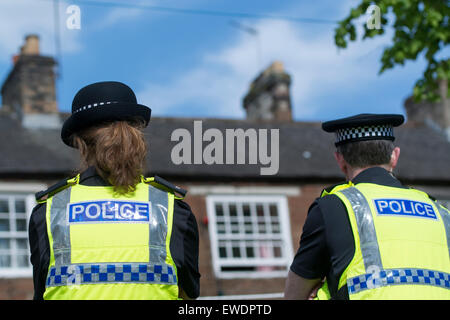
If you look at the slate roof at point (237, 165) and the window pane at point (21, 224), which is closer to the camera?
the window pane at point (21, 224)

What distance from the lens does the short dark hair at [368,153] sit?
3.33 meters

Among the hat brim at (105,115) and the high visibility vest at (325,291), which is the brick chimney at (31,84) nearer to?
the hat brim at (105,115)

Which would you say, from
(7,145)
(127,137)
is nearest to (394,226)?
(127,137)

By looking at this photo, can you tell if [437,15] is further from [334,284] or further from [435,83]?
[334,284]

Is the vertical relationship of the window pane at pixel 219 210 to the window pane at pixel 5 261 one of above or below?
above

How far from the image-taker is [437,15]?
827 cm

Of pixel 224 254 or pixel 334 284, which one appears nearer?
pixel 334 284

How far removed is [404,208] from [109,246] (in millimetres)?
1266

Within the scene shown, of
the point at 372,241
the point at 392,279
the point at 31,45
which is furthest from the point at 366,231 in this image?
the point at 31,45

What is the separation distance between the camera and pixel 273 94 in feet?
74.4

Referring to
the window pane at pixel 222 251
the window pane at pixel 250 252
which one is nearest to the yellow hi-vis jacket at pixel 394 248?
the window pane at pixel 222 251

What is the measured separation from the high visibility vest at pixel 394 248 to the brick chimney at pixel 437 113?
756 inches

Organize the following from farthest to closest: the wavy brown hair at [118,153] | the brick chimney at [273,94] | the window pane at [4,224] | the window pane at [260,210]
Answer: the brick chimney at [273,94] → the window pane at [260,210] → the window pane at [4,224] → the wavy brown hair at [118,153]
